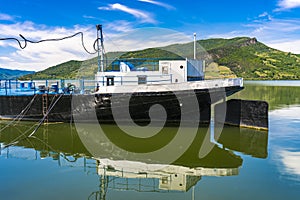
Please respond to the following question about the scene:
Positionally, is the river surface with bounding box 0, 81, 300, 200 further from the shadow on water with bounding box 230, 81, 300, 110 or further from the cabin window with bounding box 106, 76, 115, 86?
the shadow on water with bounding box 230, 81, 300, 110

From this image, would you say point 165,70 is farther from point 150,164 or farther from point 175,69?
point 150,164

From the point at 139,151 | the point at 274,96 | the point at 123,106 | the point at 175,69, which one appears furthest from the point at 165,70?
the point at 274,96

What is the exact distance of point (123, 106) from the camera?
14617mm

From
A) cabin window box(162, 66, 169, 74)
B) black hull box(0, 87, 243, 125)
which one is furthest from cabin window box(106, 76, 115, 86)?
cabin window box(162, 66, 169, 74)

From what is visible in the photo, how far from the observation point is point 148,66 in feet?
53.4

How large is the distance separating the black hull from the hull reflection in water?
0.72 m

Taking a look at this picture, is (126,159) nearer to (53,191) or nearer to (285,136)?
(53,191)

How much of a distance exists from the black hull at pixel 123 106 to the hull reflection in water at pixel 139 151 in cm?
72

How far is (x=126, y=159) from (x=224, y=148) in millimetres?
4293

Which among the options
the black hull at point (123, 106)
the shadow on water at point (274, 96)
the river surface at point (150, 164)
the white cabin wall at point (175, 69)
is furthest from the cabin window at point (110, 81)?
the shadow on water at point (274, 96)

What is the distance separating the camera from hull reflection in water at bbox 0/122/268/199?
8.39 m

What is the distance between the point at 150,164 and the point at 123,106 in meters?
5.38

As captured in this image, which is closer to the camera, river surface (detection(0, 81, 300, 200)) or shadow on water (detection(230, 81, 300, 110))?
river surface (detection(0, 81, 300, 200))

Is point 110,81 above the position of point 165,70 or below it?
below
